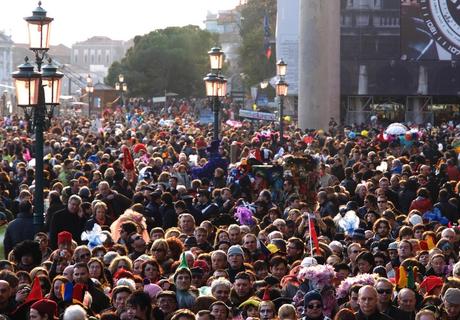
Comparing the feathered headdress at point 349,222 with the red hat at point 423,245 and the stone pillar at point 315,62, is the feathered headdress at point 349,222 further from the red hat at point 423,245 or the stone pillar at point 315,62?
the stone pillar at point 315,62

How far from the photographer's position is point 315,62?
55.4 m

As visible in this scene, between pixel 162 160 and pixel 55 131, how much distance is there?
1247cm

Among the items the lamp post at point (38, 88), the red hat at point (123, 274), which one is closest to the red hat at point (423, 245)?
the red hat at point (123, 274)

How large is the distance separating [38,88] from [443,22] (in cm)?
4201

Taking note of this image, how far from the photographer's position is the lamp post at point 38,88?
1747cm

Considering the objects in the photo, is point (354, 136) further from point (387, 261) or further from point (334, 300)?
point (334, 300)

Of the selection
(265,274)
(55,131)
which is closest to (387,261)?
(265,274)

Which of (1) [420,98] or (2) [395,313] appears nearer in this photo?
(2) [395,313]

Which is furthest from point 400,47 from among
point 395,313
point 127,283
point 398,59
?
point 395,313

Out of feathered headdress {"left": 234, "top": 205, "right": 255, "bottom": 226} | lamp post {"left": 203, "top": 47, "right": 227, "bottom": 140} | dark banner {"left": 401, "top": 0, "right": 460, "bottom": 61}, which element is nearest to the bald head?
feathered headdress {"left": 234, "top": 205, "right": 255, "bottom": 226}

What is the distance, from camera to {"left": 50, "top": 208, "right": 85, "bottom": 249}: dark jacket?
17.7 metres

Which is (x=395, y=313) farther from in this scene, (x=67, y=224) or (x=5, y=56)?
(x=5, y=56)

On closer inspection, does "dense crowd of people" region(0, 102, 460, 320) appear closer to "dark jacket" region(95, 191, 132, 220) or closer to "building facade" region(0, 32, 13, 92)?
"dark jacket" region(95, 191, 132, 220)

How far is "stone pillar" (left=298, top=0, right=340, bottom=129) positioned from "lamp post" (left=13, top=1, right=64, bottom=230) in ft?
→ 120
